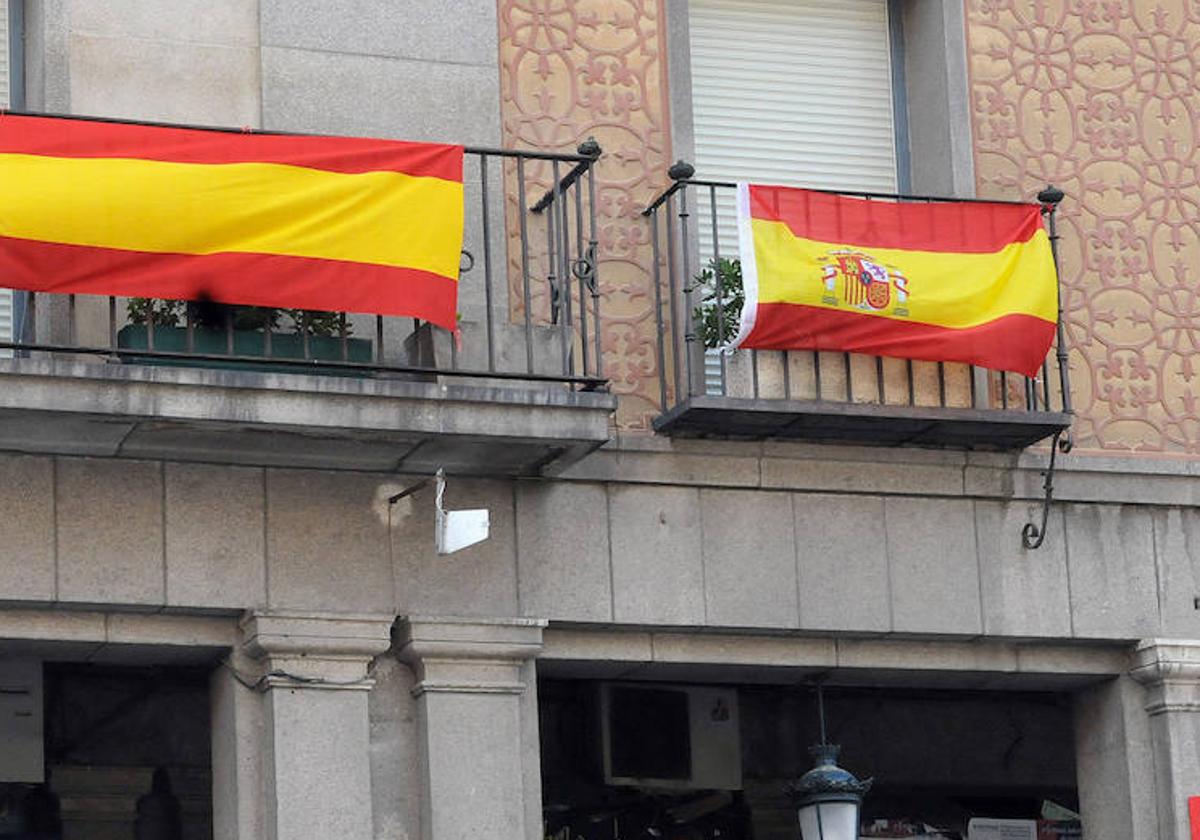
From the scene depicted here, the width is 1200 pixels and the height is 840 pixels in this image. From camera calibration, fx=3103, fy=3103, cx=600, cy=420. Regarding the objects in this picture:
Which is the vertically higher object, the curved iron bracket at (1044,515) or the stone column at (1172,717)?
the curved iron bracket at (1044,515)

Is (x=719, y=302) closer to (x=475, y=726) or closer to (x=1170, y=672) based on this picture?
(x=475, y=726)

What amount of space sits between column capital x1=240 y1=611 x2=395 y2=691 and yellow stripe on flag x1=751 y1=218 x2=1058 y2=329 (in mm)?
2715

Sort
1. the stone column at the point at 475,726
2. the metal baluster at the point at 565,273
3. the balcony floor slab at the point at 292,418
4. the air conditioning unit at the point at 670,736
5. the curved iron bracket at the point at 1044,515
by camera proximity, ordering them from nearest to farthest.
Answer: the balcony floor slab at the point at 292,418 → the stone column at the point at 475,726 → the metal baluster at the point at 565,273 → the curved iron bracket at the point at 1044,515 → the air conditioning unit at the point at 670,736

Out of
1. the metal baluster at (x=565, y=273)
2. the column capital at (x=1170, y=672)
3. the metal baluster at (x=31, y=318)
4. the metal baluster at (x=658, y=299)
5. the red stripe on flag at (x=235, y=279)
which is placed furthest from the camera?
the column capital at (x=1170, y=672)

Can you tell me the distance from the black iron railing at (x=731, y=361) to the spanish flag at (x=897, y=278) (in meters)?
0.15

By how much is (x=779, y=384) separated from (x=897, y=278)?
87cm

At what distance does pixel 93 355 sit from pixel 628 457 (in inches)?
113

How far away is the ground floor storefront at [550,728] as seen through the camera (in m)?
15.1

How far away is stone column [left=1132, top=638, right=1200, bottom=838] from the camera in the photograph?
658 inches

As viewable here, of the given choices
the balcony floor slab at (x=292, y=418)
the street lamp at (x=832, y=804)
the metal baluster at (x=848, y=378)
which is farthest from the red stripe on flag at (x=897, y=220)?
the street lamp at (x=832, y=804)

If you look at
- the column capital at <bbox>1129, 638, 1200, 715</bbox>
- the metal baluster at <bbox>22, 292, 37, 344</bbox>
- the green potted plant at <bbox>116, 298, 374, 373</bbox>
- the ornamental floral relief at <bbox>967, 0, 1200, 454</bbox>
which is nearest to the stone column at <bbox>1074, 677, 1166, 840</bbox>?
the column capital at <bbox>1129, 638, 1200, 715</bbox>

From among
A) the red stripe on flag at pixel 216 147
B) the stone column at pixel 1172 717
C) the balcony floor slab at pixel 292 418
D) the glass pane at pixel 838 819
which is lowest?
the glass pane at pixel 838 819

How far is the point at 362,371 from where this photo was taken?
598 inches

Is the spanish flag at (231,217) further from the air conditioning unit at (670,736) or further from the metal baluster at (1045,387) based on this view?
the metal baluster at (1045,387)
